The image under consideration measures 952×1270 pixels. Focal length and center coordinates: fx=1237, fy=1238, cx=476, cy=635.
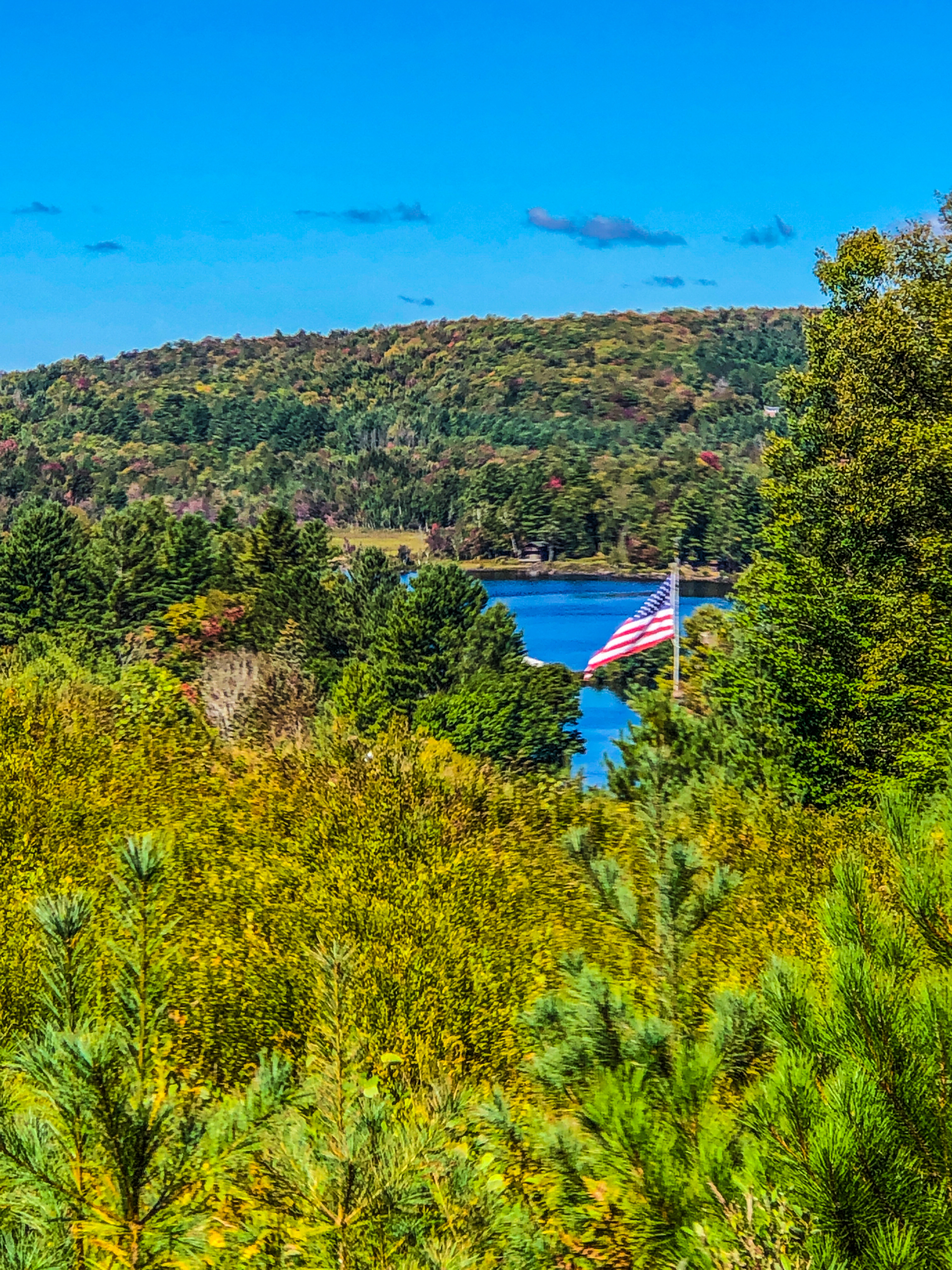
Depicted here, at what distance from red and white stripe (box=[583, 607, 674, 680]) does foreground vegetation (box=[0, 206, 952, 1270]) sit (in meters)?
1.71

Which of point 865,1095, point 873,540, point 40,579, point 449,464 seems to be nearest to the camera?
→ point 865,1095

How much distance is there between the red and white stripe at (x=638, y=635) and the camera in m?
26.5

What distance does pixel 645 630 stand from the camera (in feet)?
90.1

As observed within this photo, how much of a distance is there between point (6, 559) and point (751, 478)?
52.4 metres

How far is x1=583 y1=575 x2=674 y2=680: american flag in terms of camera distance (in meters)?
26.5

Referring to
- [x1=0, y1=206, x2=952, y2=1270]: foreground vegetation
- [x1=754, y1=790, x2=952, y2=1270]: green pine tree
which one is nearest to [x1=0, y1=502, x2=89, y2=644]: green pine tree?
[x1=0, y1=206, x2=952, y2=1270]: foreground vegetation

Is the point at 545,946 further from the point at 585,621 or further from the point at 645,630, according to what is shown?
the point at 585,621

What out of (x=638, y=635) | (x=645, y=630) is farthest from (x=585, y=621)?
(x=638, y=635)

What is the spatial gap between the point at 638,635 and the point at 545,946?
13.7 metres

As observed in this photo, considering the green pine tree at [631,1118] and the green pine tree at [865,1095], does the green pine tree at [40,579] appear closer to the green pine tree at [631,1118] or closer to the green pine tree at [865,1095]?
the green pine tree at [631,1118]

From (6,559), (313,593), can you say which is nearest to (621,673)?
(313,593)

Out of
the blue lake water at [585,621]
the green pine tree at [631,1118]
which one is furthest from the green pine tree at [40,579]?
the green pine tree at [631,1118]

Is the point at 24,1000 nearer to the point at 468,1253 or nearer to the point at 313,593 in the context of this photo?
the point at 468,1253

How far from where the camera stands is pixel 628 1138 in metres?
3.84
